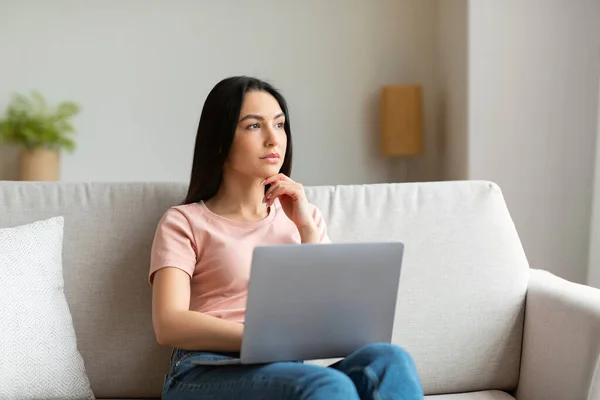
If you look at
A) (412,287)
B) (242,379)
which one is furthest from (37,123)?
(242,379)

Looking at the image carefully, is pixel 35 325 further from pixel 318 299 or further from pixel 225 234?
pixel 318 299

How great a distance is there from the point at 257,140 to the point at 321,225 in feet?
0.88

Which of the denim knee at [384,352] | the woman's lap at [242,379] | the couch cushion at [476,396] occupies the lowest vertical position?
the couch cushion at [476,396]

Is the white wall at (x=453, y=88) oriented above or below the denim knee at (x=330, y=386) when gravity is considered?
above

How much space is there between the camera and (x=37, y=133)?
4098 mm

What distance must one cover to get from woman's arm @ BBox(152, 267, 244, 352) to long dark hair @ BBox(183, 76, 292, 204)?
0.30 meters

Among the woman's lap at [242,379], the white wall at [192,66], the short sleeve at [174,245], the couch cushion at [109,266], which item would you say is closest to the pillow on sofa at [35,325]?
the couch cushion at [109,266]

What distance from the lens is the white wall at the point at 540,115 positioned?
3.81 metres

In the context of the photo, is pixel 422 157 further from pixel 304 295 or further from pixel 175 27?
pixel 304 295

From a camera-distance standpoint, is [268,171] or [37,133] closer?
[268,171]

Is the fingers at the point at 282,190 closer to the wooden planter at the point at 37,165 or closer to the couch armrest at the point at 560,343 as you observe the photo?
the couch armrest at the point at 560,343

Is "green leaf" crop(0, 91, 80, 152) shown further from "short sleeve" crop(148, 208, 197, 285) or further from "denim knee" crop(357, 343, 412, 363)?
"denim knee" crop(357, 343, 412, 363)

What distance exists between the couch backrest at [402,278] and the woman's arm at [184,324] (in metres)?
0.31

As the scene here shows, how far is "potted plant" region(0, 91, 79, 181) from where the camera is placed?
408 cm
